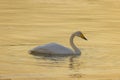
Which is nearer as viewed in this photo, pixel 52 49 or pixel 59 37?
pixel 52 49

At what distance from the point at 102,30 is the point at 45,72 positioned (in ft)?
24.7

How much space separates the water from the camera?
48.8 ft

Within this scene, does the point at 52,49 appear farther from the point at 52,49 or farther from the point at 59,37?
the point at 59,37

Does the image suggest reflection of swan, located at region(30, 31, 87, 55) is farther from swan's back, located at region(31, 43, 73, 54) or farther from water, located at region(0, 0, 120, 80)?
water, located at region(0, 0, 120, 80)

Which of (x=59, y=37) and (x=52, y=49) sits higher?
(x=52, y=49)

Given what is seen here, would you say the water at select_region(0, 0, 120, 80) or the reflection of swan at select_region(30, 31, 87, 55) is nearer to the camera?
the water at select_region(0, 0, 120, 80)

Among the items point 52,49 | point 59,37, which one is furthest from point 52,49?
point 59,37

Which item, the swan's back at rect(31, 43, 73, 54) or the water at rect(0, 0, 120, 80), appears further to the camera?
the swan's back at rect(31, 43, 73, 54)

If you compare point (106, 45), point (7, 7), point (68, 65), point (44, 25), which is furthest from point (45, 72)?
point (7, 7)

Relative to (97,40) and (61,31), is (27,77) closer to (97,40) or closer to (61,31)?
(97,40)

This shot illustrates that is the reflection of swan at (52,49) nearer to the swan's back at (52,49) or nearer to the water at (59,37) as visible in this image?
the swan's back at (52,49)

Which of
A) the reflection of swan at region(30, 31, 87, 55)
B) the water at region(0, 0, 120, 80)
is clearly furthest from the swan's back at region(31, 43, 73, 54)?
the water at region(0, 0, 120, 80)

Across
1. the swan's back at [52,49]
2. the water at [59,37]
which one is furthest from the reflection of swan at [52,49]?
the water at [59,37]

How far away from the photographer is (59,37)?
20.2 meters
